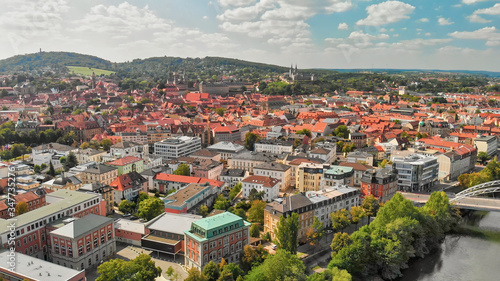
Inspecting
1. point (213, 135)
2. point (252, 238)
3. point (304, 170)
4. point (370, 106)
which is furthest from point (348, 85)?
point (252, 238)

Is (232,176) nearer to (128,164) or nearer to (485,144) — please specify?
(128,164)

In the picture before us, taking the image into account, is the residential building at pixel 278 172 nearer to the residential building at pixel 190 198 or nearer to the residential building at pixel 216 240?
the residential building at pixel 190 198

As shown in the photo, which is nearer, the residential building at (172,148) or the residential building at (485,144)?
the residential building at (172,148)

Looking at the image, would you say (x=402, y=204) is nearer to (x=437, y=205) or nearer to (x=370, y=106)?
(x=437, y=205)

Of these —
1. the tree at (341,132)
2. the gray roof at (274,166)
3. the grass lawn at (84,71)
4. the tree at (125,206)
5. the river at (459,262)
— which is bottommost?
the river at (459,262)

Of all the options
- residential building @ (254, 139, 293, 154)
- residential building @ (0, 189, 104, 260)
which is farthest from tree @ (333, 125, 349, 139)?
residential building @ (0, 189, 104, 260)

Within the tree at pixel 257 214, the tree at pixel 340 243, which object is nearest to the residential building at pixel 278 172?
the tree at pixel 257 214
